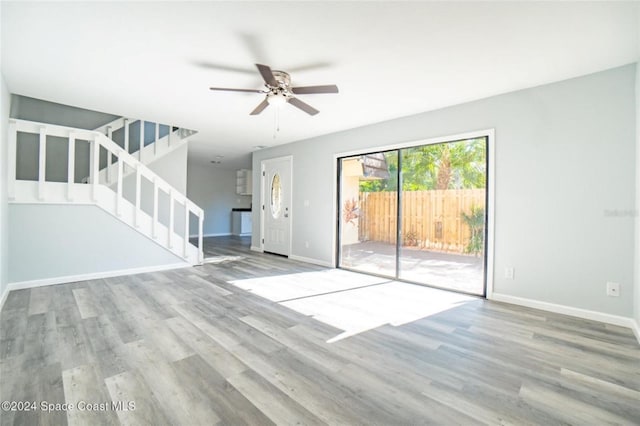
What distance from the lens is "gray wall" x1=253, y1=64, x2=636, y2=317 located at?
8.80 feet

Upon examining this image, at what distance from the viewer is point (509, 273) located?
3.32 metres

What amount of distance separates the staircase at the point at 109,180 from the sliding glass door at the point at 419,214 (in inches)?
117

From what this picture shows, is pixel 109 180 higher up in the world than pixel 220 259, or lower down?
higher up

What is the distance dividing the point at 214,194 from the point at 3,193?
676cm

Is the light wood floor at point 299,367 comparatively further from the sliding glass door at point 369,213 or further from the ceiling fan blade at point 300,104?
the ceiling fan blade at point 300,104

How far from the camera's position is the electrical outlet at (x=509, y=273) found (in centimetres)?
330

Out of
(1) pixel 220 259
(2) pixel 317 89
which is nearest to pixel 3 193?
(1) pixel 220 259

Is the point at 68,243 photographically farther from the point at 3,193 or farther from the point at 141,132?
the point at 141,132

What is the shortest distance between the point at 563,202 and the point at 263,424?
11.4ft

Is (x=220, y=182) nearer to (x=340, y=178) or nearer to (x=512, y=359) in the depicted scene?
(x=340, y=178)

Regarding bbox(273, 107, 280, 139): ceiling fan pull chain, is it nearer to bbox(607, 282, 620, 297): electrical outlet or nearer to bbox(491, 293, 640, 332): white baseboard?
bbox(491, 293, 640, 332): white baseboard

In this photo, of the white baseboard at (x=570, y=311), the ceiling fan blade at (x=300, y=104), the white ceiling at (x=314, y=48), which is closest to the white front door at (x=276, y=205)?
the white ceiling at (x=314, y=48)

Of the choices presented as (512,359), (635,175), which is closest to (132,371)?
(512,359)

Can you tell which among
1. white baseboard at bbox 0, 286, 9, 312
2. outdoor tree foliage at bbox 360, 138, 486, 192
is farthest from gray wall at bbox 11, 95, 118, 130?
outdoor tree foliage at bbox 360, 138, 486, 192
